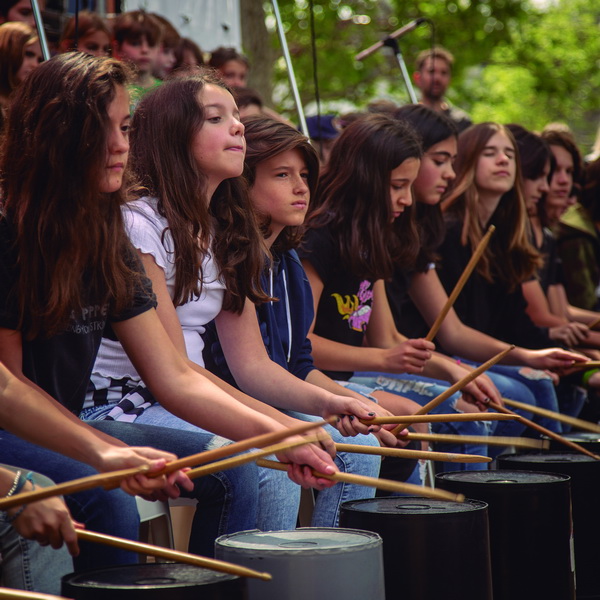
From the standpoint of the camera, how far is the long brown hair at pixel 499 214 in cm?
471

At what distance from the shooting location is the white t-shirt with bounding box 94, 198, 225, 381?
267cm

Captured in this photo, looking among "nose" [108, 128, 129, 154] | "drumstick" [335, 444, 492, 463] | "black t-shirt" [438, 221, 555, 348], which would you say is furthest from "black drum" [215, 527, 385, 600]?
"black t-shirt" [438, 221, 555, 348]

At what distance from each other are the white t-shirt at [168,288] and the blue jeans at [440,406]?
1.11 meters

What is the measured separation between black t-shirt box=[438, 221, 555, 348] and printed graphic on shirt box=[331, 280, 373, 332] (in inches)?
34.9

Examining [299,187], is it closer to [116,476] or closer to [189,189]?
[189,189]

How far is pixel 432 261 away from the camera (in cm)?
431

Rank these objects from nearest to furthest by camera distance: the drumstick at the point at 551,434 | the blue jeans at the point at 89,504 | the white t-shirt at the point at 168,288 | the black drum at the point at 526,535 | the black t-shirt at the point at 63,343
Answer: the blue jeans at the point at 89,504 < the black t-shirt at the point at 63,343 < the white t-shirt at the point at 168,288 < the black drum at the point at 526,535 < the drumstick at the point at 551,434

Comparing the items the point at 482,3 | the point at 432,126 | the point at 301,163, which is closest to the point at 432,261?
the point at 432,126

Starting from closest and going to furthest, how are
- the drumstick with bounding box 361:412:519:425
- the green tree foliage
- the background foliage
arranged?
the drumstick with bounding box 361:412:519:425, the background foliage, the green tree foliage

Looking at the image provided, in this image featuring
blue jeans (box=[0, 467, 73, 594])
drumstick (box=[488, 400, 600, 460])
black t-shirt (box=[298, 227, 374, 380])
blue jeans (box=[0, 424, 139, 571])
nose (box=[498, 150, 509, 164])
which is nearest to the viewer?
blue jeans (box=[0, 467, 73, 594])

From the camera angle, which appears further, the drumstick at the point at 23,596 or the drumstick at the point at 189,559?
the drumstick at the point at 189,559

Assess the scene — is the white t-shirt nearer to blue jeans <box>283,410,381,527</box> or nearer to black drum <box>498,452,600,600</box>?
blue jeans <box>283,410,381,527</box>

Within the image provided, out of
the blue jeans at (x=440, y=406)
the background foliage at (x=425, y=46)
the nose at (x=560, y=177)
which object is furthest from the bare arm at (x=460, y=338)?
the background foliage at (x=425, y=46)

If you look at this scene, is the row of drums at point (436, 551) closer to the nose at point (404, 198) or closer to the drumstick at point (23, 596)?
the drumstick at point (23, 596)
